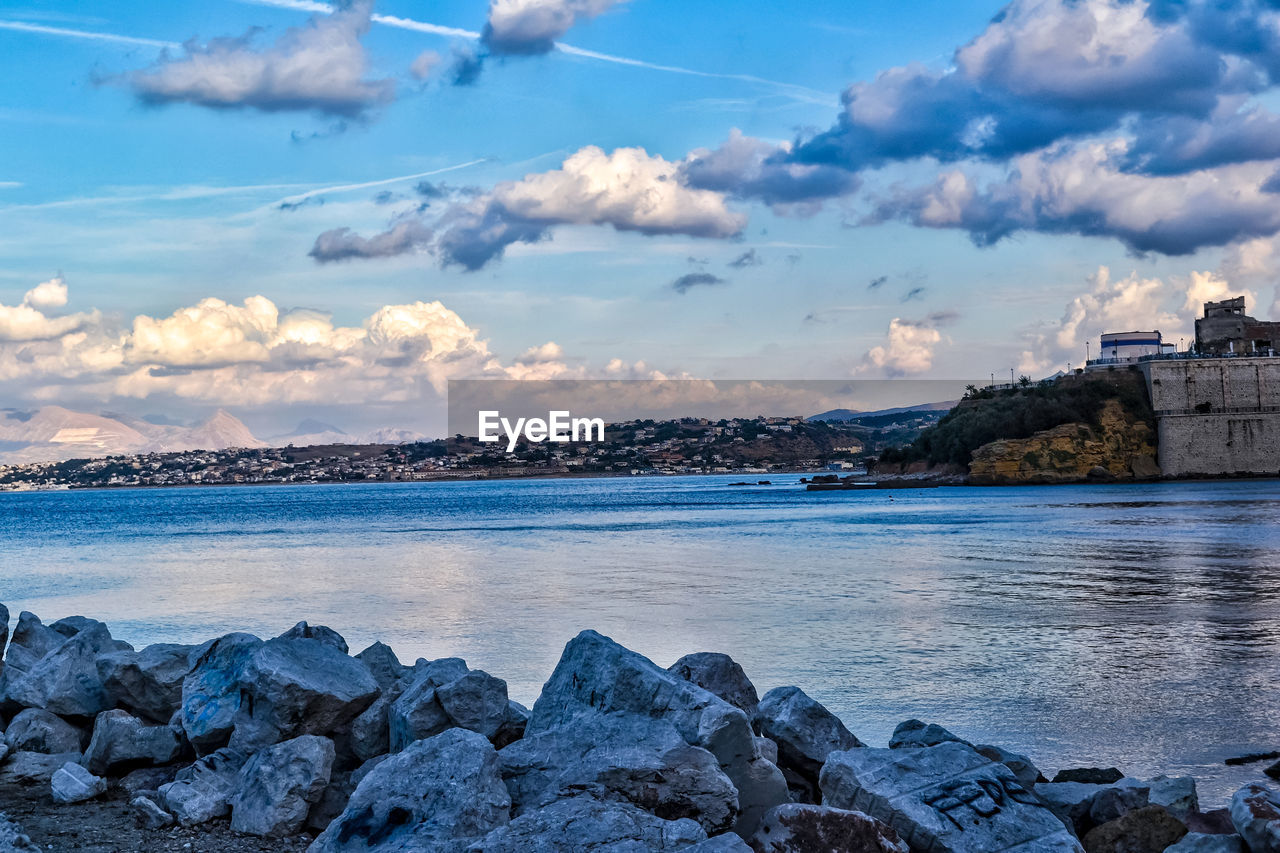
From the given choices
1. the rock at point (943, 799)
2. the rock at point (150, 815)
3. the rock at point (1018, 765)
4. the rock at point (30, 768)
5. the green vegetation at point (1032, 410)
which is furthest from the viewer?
the green vegetation at point (1032, 410)

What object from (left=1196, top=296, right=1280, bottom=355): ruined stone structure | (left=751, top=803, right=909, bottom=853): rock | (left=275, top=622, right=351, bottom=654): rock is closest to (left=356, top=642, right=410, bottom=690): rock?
(left=275, top=622, right=351, bottom=654): rock

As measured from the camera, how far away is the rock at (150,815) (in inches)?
229

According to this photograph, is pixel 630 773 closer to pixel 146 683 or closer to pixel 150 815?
pixel 150 815

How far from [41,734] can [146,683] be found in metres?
0.75

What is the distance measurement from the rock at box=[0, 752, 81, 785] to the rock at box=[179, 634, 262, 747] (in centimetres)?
88

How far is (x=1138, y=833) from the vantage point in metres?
5.43

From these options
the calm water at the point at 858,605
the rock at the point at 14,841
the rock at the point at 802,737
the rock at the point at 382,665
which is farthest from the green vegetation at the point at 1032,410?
the rock at the point at 14,841

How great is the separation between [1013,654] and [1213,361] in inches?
3122

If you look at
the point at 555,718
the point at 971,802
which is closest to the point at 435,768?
the point at 555,718

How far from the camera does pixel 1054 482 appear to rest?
80375 mm

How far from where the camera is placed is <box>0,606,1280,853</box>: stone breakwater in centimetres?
452

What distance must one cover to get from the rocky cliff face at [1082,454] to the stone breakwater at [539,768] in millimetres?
78578

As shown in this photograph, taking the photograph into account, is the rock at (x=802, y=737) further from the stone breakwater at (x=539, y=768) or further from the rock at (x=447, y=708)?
the rock at (x=447, y=708)

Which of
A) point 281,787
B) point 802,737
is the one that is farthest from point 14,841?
point 802,737
